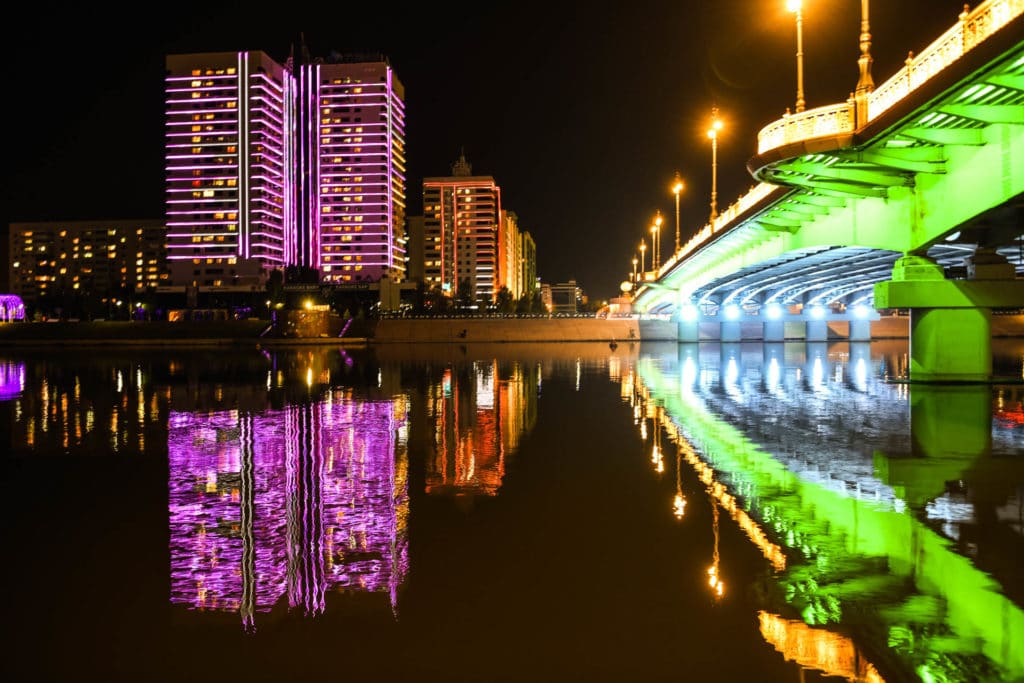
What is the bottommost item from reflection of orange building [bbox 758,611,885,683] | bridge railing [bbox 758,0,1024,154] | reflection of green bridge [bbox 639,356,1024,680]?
reflection of orange building [bbox 758,611,885,683]

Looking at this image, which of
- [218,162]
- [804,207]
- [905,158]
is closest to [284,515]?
[905,158]

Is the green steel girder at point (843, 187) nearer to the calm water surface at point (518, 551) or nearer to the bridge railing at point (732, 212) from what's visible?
the bridge railing at point (732, 212)

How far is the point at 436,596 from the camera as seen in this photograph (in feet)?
24.2

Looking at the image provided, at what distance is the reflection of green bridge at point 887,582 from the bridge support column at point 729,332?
78671mm

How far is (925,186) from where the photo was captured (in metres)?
27.9

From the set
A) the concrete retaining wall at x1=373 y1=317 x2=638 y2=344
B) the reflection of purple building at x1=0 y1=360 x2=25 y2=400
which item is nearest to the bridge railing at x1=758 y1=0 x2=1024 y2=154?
the reflection of purple building at x1=0 y1=360 x2=25 y2=400

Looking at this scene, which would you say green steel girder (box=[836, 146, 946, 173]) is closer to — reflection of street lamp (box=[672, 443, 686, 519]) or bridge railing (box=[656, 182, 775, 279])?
bridge railing (box=[656, 182, 775, 279])

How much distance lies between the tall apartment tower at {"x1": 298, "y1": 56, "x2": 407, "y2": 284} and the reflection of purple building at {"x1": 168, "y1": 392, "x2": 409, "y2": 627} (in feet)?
560

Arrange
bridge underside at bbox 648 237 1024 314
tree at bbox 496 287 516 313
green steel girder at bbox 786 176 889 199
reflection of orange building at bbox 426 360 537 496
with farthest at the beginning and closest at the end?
1. tree at bbox 496 287 516 313
2. bridge underside at bbox 648 237 1024 314
3. green steel girder at bbox 786 176 889 199
4. reflection of orange building at bbox 426 360 537 496

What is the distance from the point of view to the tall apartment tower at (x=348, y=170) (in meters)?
186

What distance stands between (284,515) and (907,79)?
18530 mm

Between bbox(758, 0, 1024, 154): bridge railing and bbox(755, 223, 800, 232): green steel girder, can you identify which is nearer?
bbox(758, 0, 1024, 154): bridge railing

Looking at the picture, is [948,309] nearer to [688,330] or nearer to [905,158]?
[905,158]

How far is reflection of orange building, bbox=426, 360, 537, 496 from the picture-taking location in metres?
12.9
